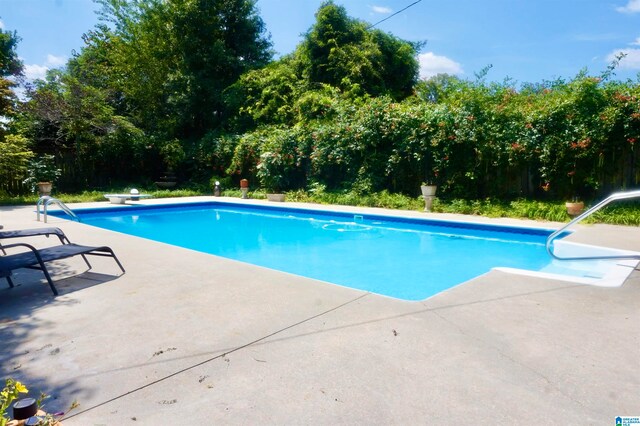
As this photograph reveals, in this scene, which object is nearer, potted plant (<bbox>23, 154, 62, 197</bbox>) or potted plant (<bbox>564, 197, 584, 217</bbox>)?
potted plant (<bbox>564, 197, 584, 217</bbox>)

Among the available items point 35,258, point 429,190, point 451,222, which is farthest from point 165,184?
point 35,258

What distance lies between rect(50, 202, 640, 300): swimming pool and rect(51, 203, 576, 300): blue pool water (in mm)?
14

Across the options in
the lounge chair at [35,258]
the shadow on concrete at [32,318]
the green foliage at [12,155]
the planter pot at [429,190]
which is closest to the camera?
the shadow on concrete at [32,318]

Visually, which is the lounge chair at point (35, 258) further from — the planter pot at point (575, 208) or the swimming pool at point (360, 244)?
the planter pot at point (575, 208)

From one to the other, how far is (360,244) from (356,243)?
11 cm

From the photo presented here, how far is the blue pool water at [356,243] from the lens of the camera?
536 centimetres

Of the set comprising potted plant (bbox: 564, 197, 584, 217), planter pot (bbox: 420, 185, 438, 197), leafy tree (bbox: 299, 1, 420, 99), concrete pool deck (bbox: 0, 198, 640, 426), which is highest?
leafy tree (bbox: 299, 1, 420, 99)

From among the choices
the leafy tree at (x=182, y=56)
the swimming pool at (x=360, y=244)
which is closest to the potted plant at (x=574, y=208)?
the swimming pool at (x=360, y=244)

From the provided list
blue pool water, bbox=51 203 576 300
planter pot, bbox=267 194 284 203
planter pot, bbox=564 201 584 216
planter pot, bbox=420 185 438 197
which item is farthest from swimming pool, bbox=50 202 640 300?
planter pot, bbox=564 201 584 216

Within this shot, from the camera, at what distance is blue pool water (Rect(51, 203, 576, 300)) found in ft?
17.6

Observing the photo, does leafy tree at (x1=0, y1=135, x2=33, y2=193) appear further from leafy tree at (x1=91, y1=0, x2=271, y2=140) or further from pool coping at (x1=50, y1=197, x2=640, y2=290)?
leafy tree at (x1=91, y1=0, x2=271, y2=140)

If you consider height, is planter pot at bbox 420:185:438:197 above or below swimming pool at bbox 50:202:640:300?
above

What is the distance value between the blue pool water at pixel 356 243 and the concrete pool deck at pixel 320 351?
1.64 m

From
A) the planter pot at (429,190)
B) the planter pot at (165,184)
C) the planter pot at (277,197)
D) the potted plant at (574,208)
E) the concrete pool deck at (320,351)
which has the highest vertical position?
the planter pot at (165,184)
